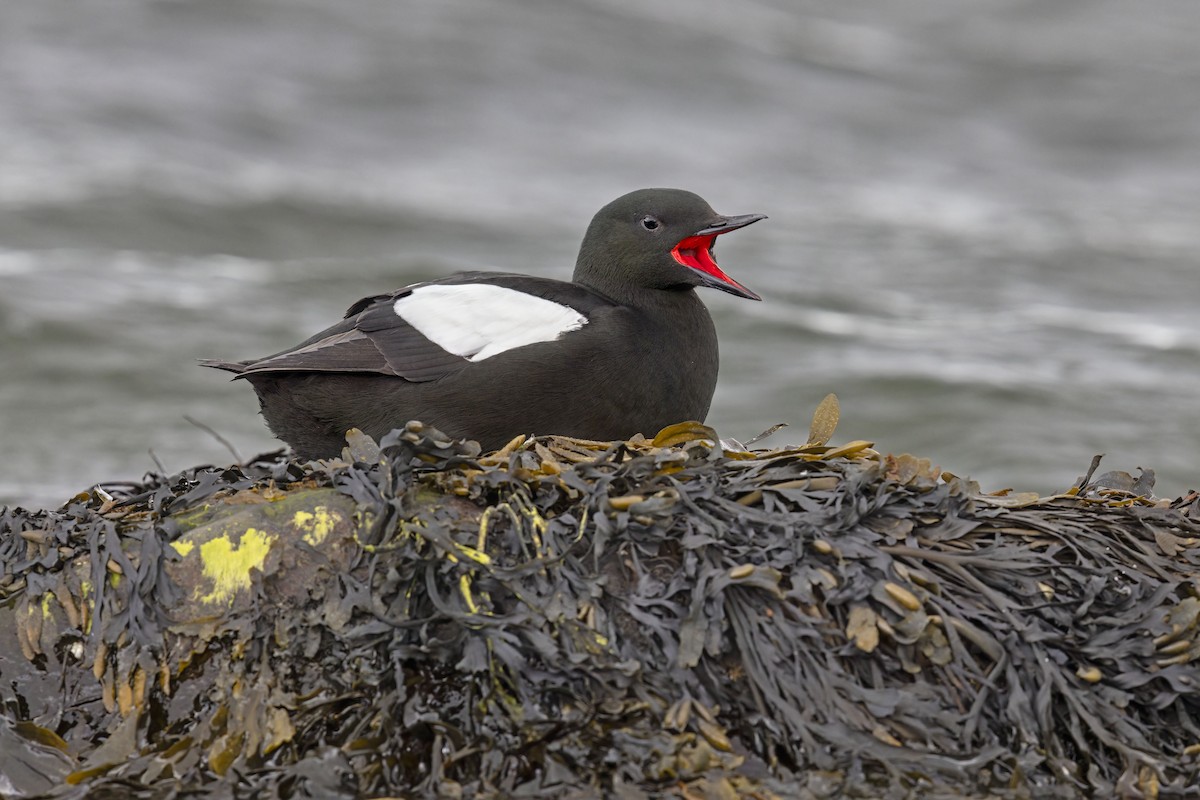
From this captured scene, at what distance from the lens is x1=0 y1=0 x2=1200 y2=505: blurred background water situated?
328 inches

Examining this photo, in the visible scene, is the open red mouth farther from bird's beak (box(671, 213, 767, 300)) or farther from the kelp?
the kelp

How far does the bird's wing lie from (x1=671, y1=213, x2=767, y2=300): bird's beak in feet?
1.09

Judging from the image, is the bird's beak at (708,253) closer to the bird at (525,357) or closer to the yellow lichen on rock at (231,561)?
the bird at (525,357)

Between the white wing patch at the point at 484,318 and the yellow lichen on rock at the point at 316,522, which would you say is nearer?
the yellow lichen on rock at the point at 316,522

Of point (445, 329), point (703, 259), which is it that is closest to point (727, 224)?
point (703, 259)

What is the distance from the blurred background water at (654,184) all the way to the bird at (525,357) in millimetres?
2597

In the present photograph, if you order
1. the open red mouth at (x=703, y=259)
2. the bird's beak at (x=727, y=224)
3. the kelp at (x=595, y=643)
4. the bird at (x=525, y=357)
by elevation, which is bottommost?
the kelp at (x=595, y=643)

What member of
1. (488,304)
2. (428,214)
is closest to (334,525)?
(488,304)

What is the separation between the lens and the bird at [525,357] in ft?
13.7

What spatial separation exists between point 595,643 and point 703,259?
193 centimetres

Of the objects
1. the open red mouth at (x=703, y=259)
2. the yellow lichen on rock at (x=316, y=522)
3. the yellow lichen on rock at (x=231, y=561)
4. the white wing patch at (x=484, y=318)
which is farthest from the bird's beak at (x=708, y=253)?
the yellow lichen on rock at (x=231, y=561)

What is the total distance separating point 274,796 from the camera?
2.99 metres

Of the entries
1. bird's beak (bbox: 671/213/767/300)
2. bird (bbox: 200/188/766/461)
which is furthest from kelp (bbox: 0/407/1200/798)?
bird's beak (bbox: 671/213/767/300)

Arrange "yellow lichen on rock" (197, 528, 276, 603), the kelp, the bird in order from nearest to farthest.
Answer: the kelp < "yellow lichen on rock" (197, 528, 276, 603) < the bird
